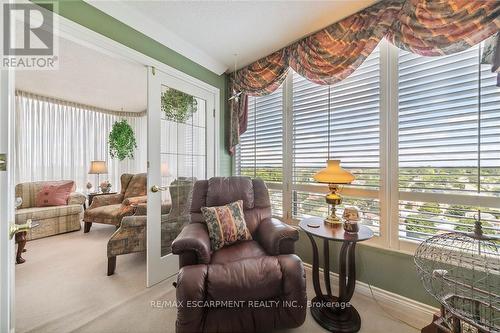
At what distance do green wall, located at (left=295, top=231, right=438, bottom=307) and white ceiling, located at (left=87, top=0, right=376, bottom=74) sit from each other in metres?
2.09

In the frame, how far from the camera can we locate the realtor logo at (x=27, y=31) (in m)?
0.78

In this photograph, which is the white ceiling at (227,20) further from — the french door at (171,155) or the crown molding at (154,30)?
the french door at (171,155)

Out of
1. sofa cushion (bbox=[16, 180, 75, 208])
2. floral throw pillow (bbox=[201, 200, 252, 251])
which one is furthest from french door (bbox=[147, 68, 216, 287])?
sofa cushion (bbox=[16, 180, 75, 208])

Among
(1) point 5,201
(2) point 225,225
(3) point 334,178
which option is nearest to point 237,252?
(2) point 225,225

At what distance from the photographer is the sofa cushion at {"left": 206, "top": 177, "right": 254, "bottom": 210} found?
6.50ft

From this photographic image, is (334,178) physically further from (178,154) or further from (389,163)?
(178,154)

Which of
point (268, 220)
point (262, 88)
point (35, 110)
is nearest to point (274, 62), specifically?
point (262, 88)

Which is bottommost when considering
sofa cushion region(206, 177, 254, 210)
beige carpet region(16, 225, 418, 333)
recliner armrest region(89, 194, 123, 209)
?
beige carpet region(16, 225, 418, 333)

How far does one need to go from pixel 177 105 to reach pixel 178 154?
1.79ft

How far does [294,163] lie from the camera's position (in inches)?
92.0

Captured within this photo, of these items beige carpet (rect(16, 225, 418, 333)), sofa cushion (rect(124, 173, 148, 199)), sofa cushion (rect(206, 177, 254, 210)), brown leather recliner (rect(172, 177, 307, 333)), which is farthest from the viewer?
sofa cushion (rect(124, 173, 148, 199))

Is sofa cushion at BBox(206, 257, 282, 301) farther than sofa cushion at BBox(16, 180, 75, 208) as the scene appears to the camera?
No

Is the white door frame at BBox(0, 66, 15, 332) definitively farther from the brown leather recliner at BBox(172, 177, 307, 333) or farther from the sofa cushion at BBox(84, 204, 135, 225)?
the sofa cushion at BBox(84, 204, 135, 225)

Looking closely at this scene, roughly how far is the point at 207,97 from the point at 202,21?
87 cm
